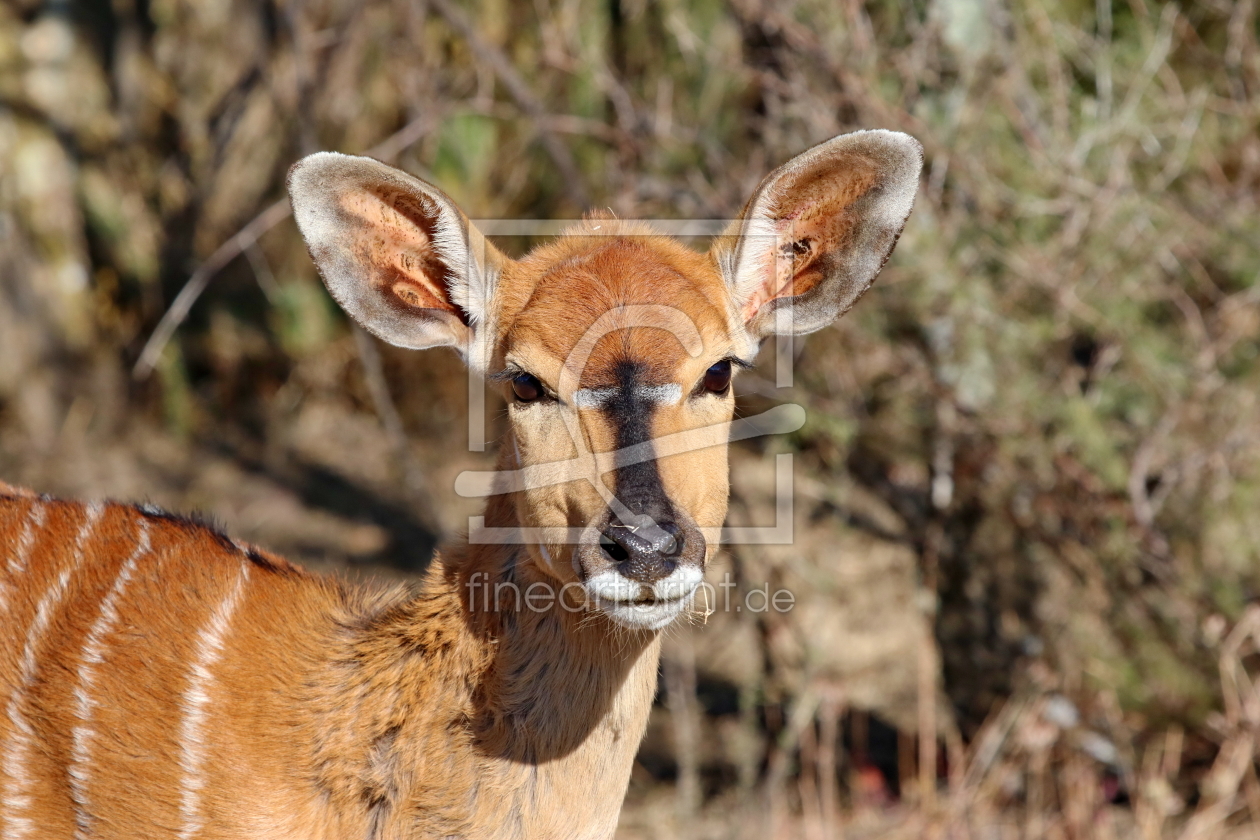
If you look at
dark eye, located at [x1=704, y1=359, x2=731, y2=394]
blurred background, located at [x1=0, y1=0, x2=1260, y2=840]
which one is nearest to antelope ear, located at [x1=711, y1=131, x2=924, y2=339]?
dark eye, located at [x1=704, y1=359, x2=731, y2=394]

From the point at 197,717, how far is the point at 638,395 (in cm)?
128

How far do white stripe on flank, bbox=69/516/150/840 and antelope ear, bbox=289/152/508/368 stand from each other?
96 centimetres

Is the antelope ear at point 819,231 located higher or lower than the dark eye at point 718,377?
higher

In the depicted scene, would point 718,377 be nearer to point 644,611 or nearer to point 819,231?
point 819,231

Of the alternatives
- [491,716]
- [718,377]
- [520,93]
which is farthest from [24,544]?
[520,93]

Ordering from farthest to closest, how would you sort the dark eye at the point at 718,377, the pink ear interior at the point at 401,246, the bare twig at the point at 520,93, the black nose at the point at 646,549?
1. the bare twig at the point at 520,93
2. the pink ear interior at the point at 401,246
3. the dark eye at the point at 718,377
4. the black nose at the point at 646,549

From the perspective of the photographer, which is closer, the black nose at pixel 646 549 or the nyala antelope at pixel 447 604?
the black nose at pixel 646 549

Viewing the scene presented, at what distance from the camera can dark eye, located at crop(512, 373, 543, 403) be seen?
298 cm

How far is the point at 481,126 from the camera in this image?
7.44 metres

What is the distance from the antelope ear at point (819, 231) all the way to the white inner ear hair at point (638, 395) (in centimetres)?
56

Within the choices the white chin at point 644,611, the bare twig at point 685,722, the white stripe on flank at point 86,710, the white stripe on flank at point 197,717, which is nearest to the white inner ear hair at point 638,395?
the white chin at point 644,611

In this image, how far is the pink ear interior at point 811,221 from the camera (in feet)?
10.3

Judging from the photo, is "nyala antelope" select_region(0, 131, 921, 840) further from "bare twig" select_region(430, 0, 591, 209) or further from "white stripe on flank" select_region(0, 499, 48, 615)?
"bare twig" select_region(430, 0, 591, 209)

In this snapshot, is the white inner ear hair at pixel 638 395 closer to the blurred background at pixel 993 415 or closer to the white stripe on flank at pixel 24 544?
the white stripe on flank at pixel 24 544
